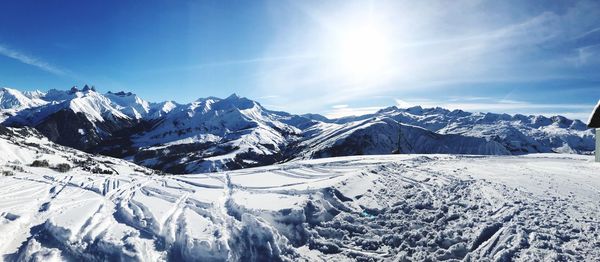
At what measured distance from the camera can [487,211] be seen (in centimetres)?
1167

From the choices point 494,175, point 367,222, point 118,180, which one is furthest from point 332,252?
point 118,180

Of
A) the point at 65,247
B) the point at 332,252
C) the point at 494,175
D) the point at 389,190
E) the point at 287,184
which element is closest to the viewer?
the point at 65,247

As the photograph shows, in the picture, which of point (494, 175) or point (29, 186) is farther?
point (494, 175)

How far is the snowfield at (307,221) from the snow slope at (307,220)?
0.04m

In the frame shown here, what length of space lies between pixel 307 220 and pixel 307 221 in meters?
0.05

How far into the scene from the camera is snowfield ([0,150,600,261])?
9172 mm

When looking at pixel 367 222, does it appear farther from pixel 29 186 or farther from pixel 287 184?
pixel 29 186

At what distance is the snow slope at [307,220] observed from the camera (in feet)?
30.1

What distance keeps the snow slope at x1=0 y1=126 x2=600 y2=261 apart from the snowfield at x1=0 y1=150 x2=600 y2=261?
0.13 ft

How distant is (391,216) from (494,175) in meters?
10.3

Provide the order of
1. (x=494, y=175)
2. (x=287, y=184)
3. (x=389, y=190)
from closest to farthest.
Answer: (x=389, y=190) → (x=287, y=184) → (x=494, y=175)

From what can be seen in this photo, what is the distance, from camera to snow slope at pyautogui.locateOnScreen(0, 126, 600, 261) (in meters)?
9.18

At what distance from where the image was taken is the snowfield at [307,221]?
30.1 ft

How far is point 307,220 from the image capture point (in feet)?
38.3
